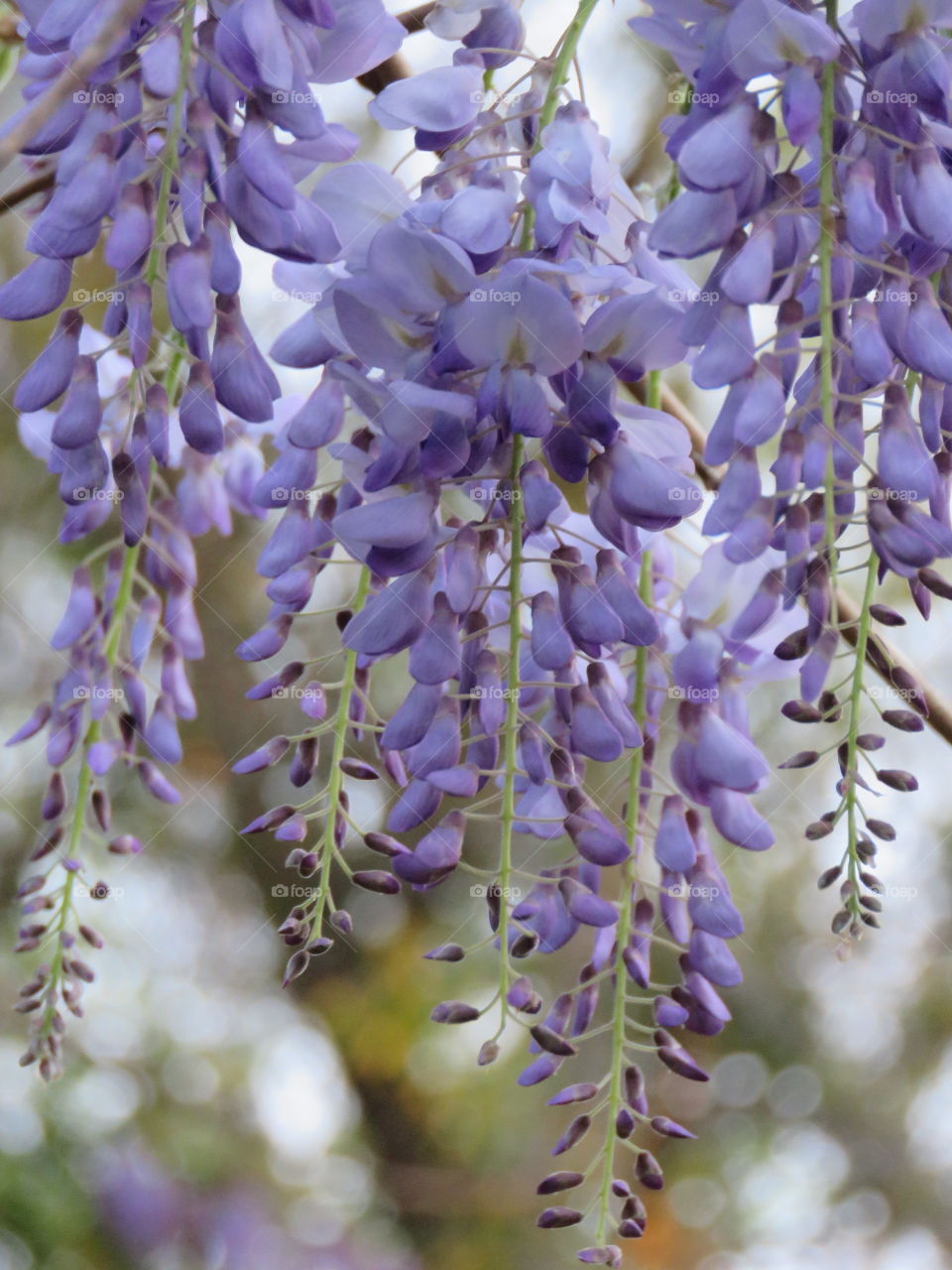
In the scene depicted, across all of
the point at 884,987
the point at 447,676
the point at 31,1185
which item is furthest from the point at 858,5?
the point at 884,987

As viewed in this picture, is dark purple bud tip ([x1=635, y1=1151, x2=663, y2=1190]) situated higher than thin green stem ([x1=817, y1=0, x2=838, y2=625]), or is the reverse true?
thin green stem ([x1=817, y1=0, x2=838, y2=625])

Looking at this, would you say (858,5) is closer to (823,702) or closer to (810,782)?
(823,702)

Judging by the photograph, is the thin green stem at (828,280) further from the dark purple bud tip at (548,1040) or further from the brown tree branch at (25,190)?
the brown tree branch at (25,190)

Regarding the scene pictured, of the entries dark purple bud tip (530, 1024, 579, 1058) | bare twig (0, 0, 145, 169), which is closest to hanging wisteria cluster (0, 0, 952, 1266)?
dark purple bud tip (530, 1024, 579, 1058)

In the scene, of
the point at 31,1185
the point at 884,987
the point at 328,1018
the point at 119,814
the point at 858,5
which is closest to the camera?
the point at 858,5

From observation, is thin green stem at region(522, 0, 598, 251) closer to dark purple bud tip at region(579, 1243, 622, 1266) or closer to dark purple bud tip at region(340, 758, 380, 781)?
dark purple bud tip at region(340, 758, 380, 781)

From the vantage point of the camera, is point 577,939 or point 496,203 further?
point 577,939

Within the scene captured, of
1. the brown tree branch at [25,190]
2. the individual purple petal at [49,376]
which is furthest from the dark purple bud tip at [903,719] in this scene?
the brown tree branch at [25,190]
